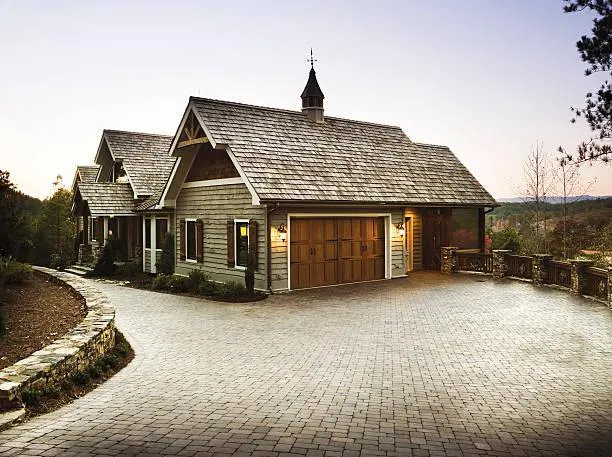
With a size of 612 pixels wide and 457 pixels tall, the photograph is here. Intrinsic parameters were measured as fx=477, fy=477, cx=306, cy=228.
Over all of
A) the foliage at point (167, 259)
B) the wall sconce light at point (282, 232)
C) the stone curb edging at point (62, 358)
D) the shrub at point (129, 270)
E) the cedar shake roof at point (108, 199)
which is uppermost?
the cedar shake roof at point (108, 199)

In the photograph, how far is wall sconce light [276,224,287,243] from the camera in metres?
15.9

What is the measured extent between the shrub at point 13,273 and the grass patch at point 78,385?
382cm

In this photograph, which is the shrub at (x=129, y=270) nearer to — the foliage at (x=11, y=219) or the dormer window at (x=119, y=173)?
the dormer window at (x=119, y=173)

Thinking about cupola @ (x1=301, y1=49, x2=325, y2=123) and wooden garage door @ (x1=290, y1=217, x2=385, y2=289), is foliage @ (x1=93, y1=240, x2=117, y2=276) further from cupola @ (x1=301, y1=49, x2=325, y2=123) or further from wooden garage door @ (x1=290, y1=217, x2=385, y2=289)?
cupola @ (x1=301, y1=49, x2=325, y2=123)

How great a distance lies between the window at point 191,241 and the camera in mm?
19766

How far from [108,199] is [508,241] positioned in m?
21.3

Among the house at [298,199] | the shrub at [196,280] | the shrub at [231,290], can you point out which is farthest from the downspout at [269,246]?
the shrub at [196,280]

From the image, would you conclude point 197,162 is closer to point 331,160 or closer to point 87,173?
point 331,160

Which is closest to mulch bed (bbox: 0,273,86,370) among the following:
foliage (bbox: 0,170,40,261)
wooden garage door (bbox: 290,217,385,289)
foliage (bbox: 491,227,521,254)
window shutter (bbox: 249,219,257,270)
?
foliage (bbox: 0,170,40,261)

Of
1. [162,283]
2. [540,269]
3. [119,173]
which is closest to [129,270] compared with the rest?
[162,283]

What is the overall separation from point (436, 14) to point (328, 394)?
56.2 ft

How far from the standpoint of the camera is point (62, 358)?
22.0 ft

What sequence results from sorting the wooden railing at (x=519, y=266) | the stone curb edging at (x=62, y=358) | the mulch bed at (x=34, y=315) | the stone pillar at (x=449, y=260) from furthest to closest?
the stone pillar at (x=449, y=260)
the wooden railing at (x=519, y=266)
the mulch bed at (x=34, y=315)
the stone curb edging at (x=62, y=358)

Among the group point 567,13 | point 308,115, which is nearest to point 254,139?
point 308,115
